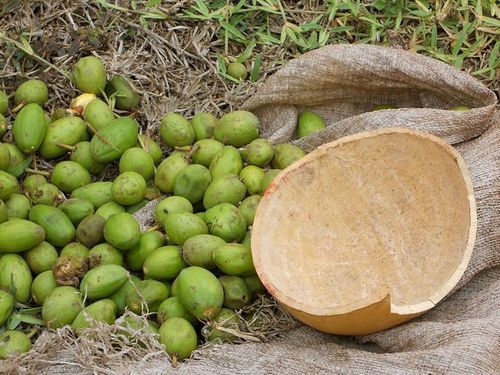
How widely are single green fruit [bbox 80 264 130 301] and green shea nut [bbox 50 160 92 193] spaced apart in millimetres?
543

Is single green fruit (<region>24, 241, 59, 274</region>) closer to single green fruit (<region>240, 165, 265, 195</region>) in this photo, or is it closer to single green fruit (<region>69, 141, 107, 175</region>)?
single green fruit (<region>69, 141, 107, 175</region>)

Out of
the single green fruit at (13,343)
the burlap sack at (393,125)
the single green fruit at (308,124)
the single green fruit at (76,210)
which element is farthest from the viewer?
the single green fruit at (308,124)

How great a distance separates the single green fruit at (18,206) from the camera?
3.37 meters

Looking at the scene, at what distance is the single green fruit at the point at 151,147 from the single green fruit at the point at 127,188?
25cm

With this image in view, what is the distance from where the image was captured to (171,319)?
3021 mm

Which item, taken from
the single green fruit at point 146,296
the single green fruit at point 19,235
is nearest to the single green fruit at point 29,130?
the single green fruit at point 19,235

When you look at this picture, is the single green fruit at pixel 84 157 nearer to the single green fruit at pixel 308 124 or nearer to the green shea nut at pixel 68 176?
the green shea nut at pixel 68 176

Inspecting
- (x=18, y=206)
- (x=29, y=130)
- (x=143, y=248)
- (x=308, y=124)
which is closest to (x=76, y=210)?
(x=18, y=206)

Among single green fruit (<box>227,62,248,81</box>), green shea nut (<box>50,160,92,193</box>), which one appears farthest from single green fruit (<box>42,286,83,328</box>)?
single green fruit (<box>227,62,248,81</box>)

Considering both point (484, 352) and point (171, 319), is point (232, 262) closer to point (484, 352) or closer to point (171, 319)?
point (171, 319)

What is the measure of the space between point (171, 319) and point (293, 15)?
6.22 ft

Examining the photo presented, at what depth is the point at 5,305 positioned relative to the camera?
304 centimetres

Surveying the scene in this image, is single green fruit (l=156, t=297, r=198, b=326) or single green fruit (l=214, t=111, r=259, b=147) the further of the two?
single green fruit (l=214, t=111, r=259, b=147)

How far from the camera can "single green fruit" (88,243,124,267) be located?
125 inches
